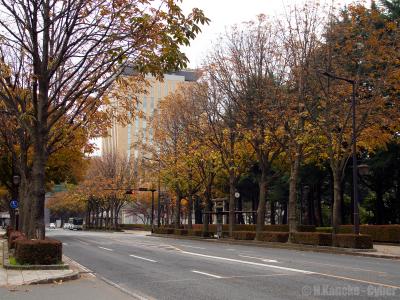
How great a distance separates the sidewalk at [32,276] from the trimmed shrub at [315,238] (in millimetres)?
18378

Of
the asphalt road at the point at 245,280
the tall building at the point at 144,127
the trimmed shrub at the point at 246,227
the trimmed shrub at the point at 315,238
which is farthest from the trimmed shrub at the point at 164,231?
the asphalt road at the point at 245,280

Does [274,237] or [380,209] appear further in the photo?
[380,209]

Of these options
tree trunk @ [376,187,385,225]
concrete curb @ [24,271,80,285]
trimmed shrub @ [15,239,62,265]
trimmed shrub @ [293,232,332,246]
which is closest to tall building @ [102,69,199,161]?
trimmed shrub @ [293,232,332,246]

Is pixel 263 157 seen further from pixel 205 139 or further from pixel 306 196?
pixel 306 196

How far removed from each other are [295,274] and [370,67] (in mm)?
18258

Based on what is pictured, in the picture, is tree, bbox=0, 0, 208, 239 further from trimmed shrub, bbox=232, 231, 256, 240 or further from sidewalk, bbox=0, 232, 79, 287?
trimmed shrub, bbox=232, 231, 256, 240

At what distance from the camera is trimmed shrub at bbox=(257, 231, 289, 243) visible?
34406 mm

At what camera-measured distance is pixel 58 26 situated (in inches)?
738

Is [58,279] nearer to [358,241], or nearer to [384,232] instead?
[358,241]

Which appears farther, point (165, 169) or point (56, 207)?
point (56, 207)

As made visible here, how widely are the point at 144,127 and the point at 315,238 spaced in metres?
66.6

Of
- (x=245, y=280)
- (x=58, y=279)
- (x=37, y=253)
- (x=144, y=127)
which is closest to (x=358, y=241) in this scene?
(x=245, y=280)

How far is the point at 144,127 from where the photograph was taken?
93938 mm

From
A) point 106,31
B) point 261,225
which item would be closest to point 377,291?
point 106,31
